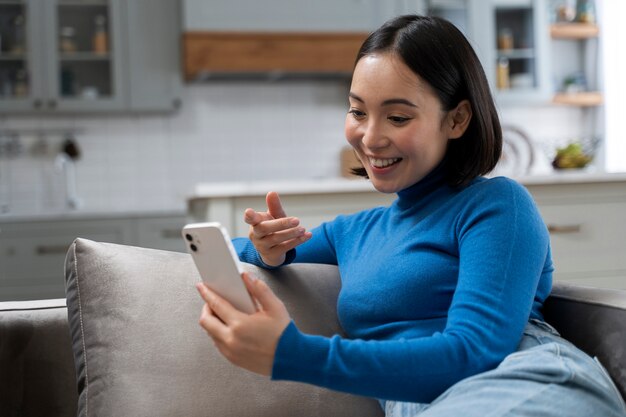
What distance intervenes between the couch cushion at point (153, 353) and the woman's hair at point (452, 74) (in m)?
0.42

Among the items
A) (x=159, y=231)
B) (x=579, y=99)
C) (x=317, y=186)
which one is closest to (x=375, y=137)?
(x=317, y=186)

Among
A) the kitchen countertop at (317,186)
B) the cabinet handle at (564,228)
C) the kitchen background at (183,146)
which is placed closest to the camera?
the kitchen countertop at (317,186)

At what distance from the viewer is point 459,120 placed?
4.44 feet

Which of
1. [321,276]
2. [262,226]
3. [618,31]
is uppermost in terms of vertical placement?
[618,31]

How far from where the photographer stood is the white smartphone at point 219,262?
3.46ft

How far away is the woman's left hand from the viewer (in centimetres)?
103

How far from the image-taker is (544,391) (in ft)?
3.50

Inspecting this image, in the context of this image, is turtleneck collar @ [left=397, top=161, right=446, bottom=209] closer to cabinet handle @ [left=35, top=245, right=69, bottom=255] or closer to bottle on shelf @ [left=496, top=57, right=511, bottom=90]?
cabinet handle @ [left=35, top=245, right=69, bottom=255]

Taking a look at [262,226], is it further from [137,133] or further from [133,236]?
[137,133]

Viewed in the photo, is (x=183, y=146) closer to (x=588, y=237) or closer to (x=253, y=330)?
(x=588, y=237)

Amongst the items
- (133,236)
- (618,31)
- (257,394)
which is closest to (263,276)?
(257,394)

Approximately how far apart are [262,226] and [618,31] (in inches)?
183

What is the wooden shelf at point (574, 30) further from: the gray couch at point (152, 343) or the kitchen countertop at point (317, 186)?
the gray couch at point (152, 343)

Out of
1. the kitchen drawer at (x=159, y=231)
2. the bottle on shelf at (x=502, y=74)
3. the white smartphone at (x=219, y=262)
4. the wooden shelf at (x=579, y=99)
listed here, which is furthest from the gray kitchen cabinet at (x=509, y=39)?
the white smartphone at (x=219, y=262)
